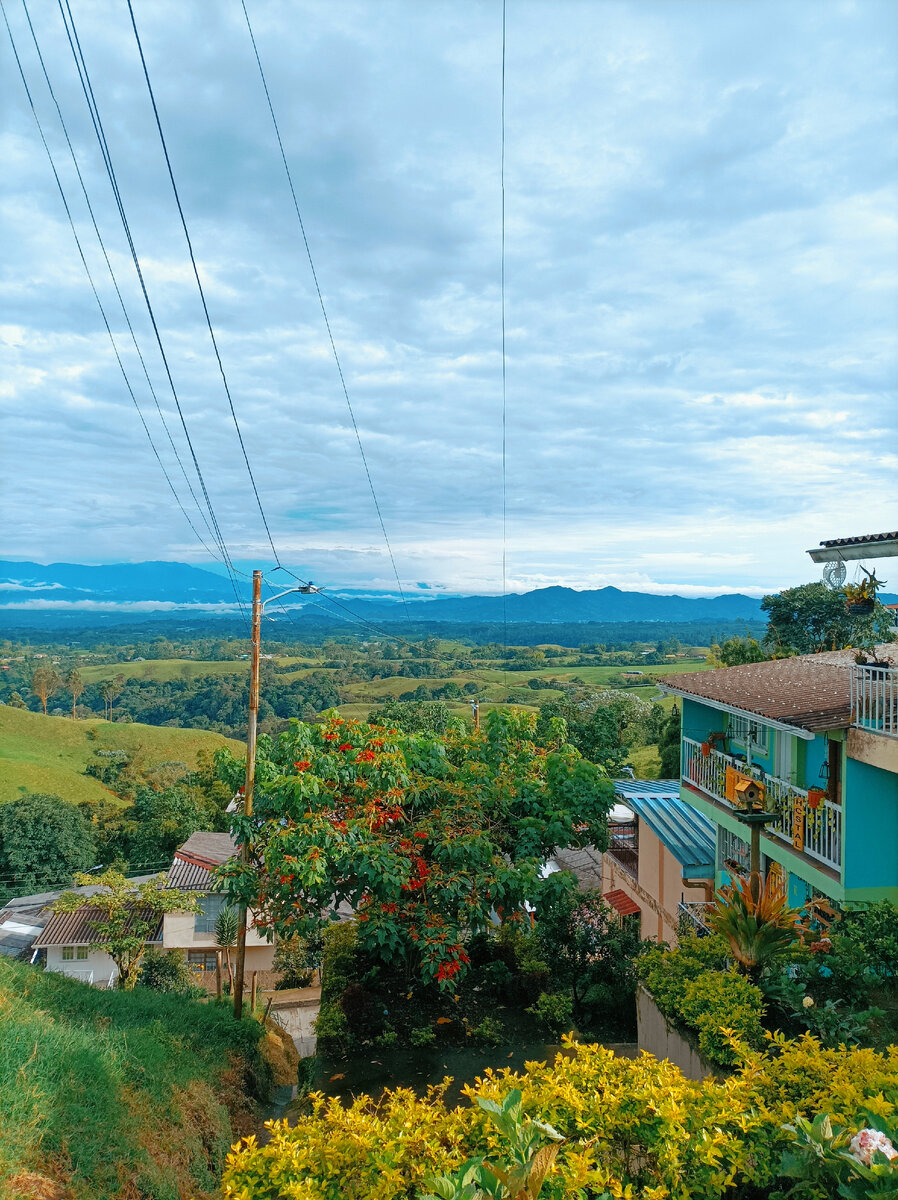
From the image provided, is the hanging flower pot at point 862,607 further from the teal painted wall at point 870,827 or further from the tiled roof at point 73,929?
the tiled roof at point 73,929

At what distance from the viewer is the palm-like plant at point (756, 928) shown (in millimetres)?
6973

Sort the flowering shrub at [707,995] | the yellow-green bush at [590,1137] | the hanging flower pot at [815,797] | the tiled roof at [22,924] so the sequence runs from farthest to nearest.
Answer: the tiled roof at [22,924], the hanging flower pot at [815,797], the flowering shrub at [707,995], the yellow-green bush at [590,1137]

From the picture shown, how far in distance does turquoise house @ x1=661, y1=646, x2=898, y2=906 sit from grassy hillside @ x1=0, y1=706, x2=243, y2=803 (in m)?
46.3

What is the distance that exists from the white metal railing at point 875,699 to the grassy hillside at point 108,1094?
8.04 m

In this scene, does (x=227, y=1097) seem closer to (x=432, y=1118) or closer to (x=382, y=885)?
(x=382, y=885)

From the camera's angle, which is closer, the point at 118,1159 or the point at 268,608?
the point at 118,1159

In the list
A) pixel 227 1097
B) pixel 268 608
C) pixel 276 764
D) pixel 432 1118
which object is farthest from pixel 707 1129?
pixel 268 608

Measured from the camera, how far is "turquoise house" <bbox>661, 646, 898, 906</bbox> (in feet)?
28.2

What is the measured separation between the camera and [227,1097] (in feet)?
24.1

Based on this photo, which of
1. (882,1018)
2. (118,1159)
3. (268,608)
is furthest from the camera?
(268,608)

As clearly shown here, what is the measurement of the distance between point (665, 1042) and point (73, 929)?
1052 inches

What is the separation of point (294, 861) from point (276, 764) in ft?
9.06

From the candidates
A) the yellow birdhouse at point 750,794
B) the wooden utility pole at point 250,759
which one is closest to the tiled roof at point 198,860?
the wooden utility pole at point 250,759

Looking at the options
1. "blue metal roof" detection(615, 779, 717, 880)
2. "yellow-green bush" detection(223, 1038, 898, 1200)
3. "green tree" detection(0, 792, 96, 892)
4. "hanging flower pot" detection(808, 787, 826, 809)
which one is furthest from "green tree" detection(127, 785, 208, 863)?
"yellow-green bush" detection(223, 1038, 898, 1200)
